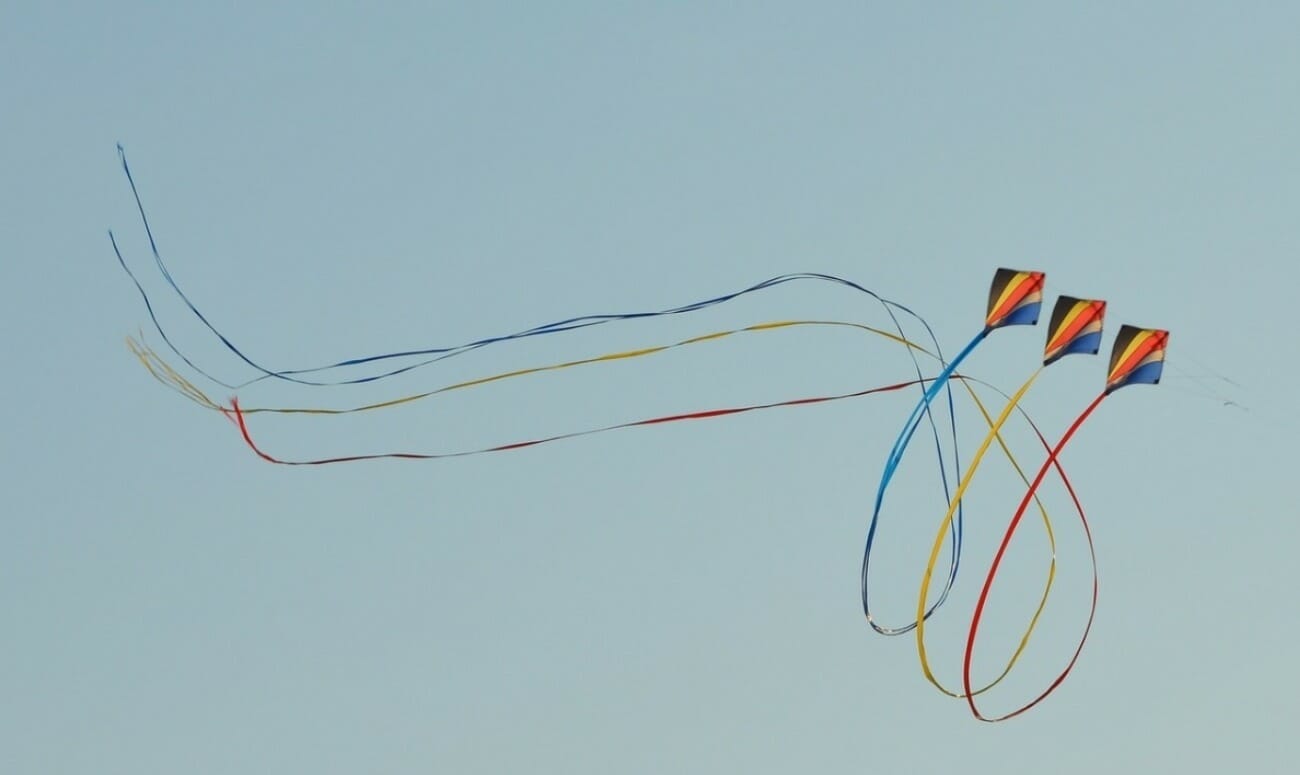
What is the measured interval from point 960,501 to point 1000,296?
3457 millimetres

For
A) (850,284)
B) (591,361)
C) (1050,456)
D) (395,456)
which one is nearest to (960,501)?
(1050,456)

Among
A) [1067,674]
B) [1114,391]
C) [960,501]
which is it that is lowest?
[1067,674]

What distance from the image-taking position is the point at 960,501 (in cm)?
2814

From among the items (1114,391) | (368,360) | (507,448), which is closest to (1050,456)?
(1114,391)

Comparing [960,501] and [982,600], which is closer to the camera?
[982,600]

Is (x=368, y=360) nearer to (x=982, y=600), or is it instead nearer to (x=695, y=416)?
(x=695, y=416)

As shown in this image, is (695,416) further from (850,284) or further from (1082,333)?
(1082,333)

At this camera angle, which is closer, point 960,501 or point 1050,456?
point 1050,456

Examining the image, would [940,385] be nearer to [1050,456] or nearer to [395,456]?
[1050,456]

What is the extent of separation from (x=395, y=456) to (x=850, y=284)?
6.70m

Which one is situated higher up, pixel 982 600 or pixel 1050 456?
pixel 1050 456

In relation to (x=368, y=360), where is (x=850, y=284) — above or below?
above

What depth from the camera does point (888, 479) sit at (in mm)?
26188

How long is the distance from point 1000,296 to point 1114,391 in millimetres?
2388
